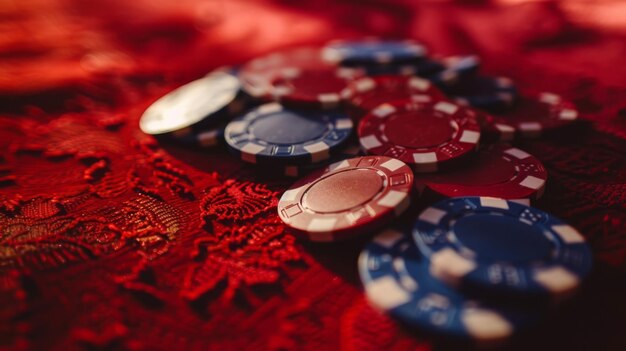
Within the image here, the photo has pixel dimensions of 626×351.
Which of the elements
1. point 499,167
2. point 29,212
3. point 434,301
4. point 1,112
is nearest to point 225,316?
point 434,301

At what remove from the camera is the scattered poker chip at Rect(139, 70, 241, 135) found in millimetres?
2533

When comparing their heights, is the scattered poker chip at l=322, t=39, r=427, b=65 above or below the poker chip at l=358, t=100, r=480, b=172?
above

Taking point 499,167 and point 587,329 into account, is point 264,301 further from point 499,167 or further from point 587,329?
point 499,167

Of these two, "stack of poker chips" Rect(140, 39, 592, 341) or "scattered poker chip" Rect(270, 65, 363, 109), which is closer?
"stack of poker chips" Rect(140, 39, 592, 341)

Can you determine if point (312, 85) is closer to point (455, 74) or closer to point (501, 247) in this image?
point (455, 74)

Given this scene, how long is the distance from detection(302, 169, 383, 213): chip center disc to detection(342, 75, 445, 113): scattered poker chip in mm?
696

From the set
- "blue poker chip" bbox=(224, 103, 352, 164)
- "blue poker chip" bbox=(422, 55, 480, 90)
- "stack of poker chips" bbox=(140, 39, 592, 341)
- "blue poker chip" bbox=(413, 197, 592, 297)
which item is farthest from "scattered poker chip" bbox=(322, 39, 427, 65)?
"blue poker chip" bbox=(413, 197, 592, 297)

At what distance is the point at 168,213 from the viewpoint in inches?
77.2

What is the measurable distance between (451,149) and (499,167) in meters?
0.25

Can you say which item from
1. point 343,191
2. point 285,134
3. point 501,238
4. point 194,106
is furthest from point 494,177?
point 194,106

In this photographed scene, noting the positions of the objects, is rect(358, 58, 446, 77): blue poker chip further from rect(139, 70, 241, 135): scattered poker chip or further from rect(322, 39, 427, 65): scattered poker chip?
rect(139, 70, 241, 135): scattered poker chip

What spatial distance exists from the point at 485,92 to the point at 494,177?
3.00 ft

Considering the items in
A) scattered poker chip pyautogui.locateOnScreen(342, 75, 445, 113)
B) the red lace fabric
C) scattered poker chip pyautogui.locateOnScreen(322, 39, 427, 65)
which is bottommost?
the red lace fabric

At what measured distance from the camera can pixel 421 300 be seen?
1.39 metres
